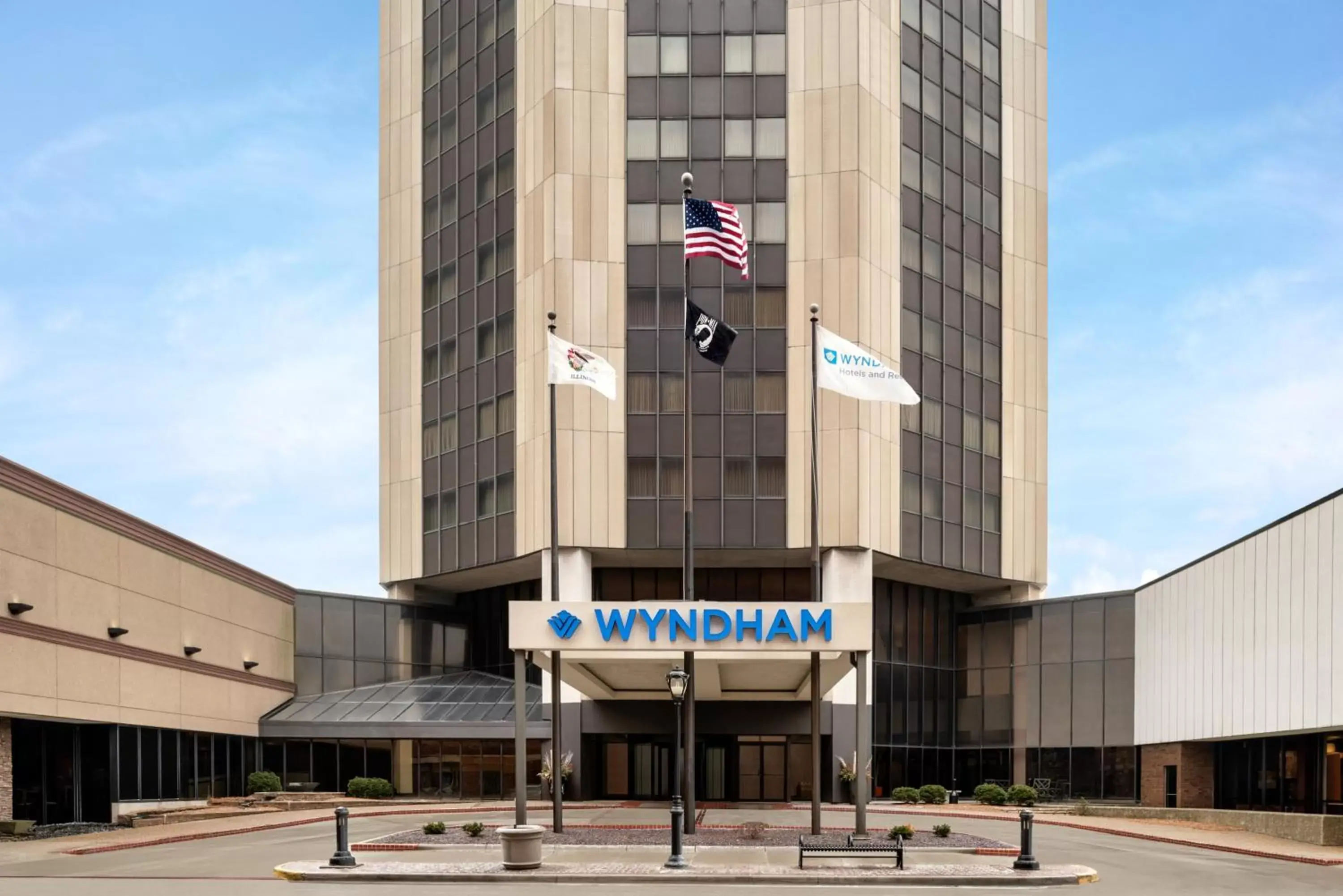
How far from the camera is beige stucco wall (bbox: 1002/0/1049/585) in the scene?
65.0 m

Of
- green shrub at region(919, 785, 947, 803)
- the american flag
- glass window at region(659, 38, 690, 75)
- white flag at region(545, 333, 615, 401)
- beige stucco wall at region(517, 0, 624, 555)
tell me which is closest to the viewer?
the american flag

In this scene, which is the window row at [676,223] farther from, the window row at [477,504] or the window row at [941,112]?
the window row at [477,504]

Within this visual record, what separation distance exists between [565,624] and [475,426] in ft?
97.1

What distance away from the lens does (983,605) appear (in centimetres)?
6712

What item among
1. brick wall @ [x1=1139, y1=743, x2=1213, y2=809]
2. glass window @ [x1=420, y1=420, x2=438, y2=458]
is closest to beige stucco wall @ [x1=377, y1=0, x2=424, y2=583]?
glass window @ [x1=420, y1=420, x2=438, y2=458]

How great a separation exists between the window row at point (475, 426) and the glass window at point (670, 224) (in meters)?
9.51

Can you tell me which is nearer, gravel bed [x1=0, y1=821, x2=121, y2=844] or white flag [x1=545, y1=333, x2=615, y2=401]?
white flag [x1=545, y1=333, x2=615, y2=401]

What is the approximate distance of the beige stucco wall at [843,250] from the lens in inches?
2235

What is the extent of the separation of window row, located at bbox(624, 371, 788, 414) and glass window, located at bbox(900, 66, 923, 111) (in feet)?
46.8

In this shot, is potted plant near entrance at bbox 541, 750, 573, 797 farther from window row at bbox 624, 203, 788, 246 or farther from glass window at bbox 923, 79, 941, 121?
glass window at bbox 923, 79, 941, 121

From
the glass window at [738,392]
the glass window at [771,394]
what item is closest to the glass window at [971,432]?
the glass window at [771,394]

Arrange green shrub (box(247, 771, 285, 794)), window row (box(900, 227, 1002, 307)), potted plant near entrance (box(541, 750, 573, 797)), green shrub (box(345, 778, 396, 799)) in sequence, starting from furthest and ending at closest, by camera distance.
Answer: window row (box(900, 227, 1002, 307)), green shrub (box(345, 778, 396, 799)), green shrub (box(247, 771, 285, 794)), potted plant near entrance (box(541, 750, 573, 797))

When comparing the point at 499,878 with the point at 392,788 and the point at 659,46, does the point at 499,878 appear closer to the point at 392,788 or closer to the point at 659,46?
the point at 392,788

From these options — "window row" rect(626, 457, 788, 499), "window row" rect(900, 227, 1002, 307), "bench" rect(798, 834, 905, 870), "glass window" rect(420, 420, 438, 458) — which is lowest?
"bench" rect(798, 834, 905, 870)
